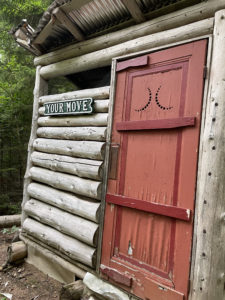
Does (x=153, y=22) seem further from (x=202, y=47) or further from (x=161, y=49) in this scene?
(x=202, y=47)

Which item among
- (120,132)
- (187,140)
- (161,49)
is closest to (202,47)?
(161,49)

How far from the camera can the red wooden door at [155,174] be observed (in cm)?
243

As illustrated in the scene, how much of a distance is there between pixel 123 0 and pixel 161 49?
813 mm

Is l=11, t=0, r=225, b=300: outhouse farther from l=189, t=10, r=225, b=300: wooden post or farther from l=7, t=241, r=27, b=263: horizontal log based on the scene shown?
l=7, t=241, r=27, b=263: horizontal log

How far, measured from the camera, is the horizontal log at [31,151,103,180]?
10.6 ft

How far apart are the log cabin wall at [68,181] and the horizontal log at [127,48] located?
500 mm

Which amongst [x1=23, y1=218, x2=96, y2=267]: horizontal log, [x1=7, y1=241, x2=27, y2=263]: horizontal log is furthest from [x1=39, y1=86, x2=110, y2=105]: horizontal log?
[x1=7, y1=241, x2=27, y2=263]: horizontal log

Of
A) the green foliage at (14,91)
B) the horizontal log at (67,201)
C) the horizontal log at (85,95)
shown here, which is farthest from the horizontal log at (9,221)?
the horizontal log at (85,95)

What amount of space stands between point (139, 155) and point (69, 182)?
1432 millimetres

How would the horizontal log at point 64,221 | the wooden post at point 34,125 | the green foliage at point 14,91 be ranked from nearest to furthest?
the horizontal log at point 64,221, the wooden post at point 34,125, the green foliage at point 14,91

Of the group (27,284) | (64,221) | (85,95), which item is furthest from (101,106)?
(27,284)

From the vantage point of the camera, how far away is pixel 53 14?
3447mm

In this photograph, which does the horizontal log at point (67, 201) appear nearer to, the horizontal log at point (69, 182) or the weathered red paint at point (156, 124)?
the horizontal log at point (69, 182)

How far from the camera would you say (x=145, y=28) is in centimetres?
297
